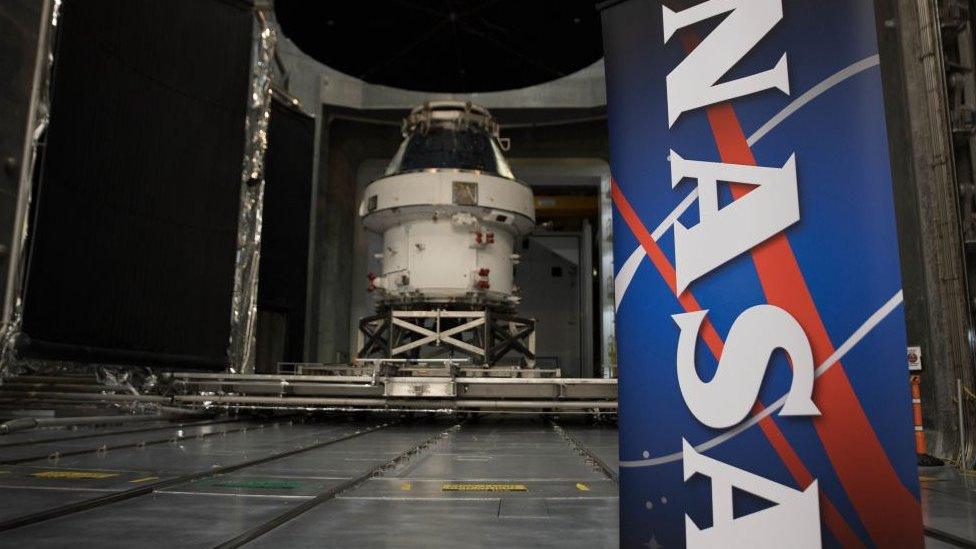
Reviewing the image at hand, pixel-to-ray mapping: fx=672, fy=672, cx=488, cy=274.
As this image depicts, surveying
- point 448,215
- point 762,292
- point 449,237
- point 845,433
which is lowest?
point 845,433

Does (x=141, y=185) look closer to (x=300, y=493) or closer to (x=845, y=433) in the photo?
(x=300, y=493)

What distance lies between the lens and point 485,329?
9445mm

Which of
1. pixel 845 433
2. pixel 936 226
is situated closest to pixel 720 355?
pixel 845 433

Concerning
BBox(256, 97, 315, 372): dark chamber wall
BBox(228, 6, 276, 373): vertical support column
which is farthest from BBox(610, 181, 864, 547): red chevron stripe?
BBox(256, 97, 315, 372): dark chamber wall

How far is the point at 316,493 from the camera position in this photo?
2.84 metres

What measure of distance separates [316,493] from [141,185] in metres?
5.92

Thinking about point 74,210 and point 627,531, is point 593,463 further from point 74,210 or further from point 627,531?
point 74,210

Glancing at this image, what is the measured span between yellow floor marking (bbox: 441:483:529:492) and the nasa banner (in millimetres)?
1646

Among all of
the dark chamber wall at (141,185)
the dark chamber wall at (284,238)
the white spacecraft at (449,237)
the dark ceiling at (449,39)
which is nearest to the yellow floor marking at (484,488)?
the dark chamber wall at (141,185)

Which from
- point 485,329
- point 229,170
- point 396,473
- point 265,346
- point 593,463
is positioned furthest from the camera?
point 265,346

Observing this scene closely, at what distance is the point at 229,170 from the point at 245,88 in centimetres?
116

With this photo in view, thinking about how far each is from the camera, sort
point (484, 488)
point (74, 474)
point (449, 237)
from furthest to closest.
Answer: point (449, 237) → point (74, 474) → point (484, 488)

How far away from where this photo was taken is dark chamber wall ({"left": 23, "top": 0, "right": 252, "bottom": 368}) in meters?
6.48

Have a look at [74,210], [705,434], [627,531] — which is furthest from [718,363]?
[74,210]
